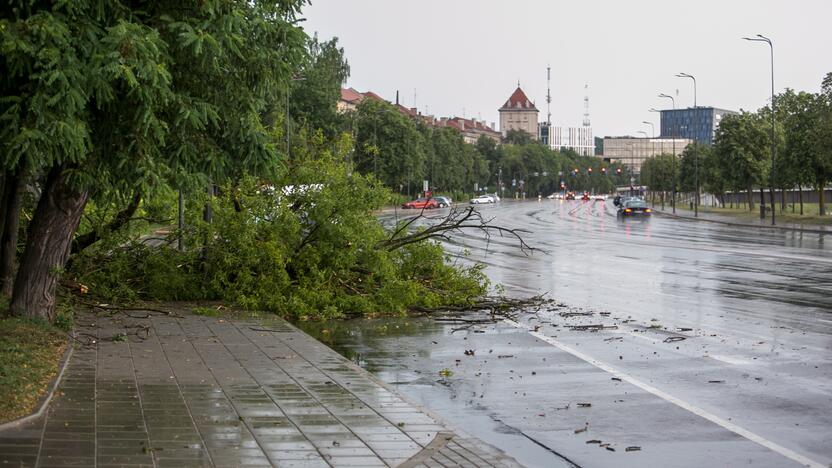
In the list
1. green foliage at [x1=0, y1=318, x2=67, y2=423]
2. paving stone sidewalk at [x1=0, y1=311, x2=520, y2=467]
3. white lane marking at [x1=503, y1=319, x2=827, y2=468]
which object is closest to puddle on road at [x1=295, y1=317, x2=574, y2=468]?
paving stone sidewalk at [x1=0, y1=311, x2=520, y2=467]

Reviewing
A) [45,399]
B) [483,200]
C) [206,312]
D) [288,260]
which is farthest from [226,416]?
[483,200]

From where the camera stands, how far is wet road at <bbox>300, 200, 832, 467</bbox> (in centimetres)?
778

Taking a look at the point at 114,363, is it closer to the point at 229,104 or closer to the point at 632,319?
the point at 229,104

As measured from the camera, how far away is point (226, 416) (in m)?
8.05

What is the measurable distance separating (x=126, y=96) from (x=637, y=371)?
6010 mm

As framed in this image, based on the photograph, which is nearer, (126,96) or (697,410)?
(697,410)

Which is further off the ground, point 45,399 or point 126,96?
point 126,96

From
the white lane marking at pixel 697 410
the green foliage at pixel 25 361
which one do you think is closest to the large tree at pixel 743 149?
the white lane marking at pixel 697 410

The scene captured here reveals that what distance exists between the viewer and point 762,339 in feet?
43.7

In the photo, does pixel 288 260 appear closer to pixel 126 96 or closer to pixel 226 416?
pixel 126 96

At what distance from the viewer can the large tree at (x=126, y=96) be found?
30.2 ft

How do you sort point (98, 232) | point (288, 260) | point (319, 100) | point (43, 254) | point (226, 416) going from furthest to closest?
point (319, 100) < point (288, 260) < point (98, 232) < point (43, 254) < point (226, 416)

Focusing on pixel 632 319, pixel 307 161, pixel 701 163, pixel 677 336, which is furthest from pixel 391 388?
pixel 701 163

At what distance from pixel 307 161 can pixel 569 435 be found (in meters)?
11.1
